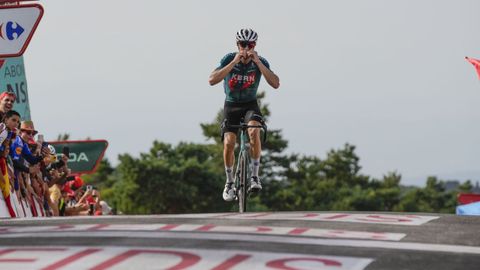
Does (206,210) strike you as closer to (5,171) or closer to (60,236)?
(5,171)

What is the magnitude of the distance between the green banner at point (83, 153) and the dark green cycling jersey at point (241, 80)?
831cm

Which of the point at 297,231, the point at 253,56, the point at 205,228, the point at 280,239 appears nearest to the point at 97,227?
the point at 205,228

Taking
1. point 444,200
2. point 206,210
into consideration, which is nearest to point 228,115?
point 206,210

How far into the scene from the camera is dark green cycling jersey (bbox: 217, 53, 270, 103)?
13672mm

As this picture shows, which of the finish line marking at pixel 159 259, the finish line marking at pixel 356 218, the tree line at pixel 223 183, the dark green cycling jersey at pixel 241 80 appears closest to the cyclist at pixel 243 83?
the dark green cycling jersey at pixel 241 80

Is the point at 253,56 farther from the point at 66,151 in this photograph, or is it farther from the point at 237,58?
the point at 66,151

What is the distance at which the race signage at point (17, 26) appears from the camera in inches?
658

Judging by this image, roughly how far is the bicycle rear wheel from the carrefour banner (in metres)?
7.51

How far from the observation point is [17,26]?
1692 cm

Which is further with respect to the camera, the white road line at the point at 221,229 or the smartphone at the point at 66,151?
the smartphone at the point at 66,151

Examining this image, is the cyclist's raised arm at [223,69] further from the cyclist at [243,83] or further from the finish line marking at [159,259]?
the finish line marking at [159,259]

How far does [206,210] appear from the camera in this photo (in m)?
73.8

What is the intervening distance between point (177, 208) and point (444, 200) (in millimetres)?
42679

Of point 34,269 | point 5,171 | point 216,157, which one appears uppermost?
point 216,157
